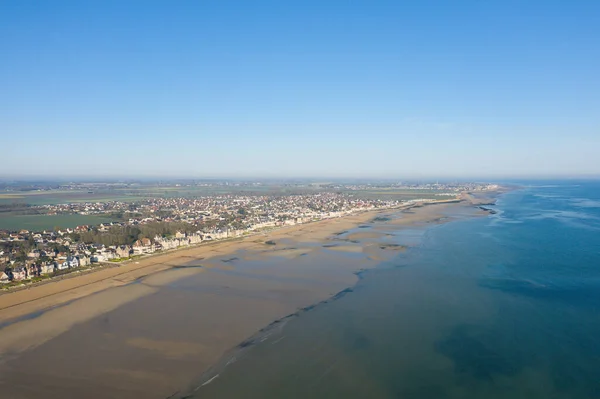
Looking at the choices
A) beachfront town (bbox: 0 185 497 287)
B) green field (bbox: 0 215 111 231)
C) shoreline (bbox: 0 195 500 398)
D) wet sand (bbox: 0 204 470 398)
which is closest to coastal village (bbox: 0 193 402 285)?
beachfront town (bbox: 0 185 497 287)

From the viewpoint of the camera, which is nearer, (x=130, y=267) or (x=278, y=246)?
(x=130, y=267)

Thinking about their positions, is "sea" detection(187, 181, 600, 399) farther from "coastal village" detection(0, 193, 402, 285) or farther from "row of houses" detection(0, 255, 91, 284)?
"coastal village" detection(0, 193, 402, 285)

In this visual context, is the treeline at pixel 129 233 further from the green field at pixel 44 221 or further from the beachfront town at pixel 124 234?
the green field at pixel 44 221

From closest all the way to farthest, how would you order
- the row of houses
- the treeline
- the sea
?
the sea → the row of houses → the treeline

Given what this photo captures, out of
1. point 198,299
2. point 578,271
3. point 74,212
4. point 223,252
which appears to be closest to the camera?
point 198,299

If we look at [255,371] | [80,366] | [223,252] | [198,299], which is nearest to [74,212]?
[223,252]

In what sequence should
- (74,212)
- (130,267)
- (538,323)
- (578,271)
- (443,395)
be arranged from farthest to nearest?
(74,212), (130,267), (578,271), (538,323), (443,395)

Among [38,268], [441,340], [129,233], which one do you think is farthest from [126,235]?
[441,340]

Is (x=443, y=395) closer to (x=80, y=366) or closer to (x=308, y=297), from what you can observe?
(x=308, y=297)
